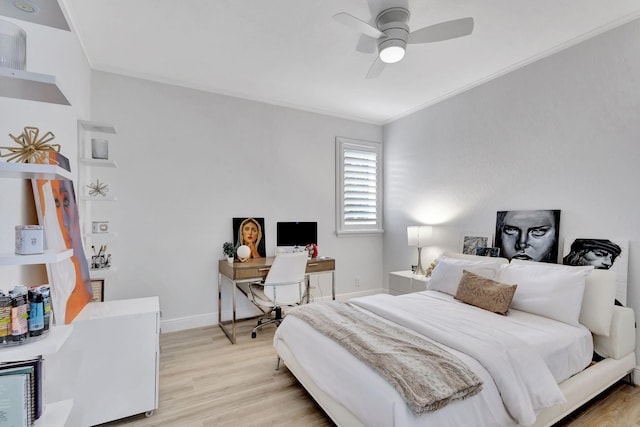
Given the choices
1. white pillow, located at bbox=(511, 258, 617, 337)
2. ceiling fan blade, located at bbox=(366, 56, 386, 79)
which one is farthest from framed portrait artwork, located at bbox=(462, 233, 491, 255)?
ceiling fan blade, located at bbox=(366, 56, 386, 79)

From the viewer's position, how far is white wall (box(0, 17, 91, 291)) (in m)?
1.46

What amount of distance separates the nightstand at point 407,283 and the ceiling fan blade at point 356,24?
2.62 m

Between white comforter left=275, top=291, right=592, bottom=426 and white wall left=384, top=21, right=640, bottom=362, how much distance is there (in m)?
1.14

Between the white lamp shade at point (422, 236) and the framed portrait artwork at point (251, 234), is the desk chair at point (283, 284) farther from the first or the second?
the white lamp shade at point (422, 236)

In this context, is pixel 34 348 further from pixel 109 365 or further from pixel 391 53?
pixel 391 53

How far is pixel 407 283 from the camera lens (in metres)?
3.90

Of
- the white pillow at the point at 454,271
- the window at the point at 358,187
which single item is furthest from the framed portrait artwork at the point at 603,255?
the window at the point at 358,187

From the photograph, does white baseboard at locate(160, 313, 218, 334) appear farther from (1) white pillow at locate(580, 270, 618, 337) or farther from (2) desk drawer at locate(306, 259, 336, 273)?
(1) white pillow at locate(580, 270, 618, 337)

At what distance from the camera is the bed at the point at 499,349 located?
1.59m

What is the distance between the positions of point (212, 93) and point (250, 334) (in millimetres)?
2861

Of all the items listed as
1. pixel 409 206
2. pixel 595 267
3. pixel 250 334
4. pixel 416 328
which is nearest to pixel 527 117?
pixel 595 267

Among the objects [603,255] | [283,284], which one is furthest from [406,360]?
[603,255]

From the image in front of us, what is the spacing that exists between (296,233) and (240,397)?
90.5 inches

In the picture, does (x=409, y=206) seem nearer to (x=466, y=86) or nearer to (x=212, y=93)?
(x=466, y=86)
